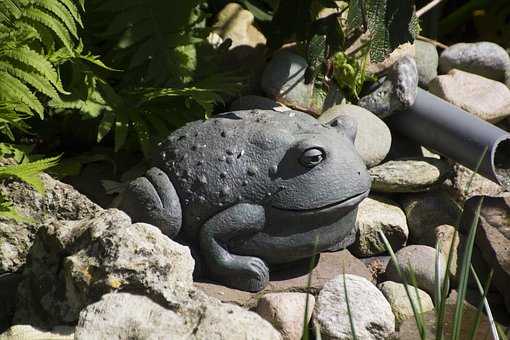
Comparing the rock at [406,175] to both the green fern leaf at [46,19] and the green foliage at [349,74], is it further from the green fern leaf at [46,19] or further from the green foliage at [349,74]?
the green fern leaf at [46,19]

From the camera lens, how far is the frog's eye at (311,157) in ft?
12.4

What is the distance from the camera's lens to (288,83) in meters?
5.16

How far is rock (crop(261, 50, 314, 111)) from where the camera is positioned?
5.15m

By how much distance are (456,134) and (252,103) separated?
3.69ft

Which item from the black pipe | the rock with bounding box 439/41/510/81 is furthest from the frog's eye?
the rock with bounding box 439/41/510/81

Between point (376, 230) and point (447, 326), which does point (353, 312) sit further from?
point (376, 230)

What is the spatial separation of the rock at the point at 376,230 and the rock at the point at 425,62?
1433mm

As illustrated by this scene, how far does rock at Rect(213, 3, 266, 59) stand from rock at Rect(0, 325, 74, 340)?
260 centimetres

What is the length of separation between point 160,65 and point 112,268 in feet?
6.14

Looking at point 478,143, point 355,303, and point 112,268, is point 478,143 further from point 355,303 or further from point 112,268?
point 112,268

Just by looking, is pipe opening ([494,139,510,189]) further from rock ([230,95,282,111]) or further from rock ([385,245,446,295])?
rock ([230,95,282,111])

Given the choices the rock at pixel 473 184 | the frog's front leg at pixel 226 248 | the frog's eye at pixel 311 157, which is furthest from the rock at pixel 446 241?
the frog's front leg at pixel 226 248

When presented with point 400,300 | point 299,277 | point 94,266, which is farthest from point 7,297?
point 400,300

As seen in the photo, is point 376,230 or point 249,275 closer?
point 249,275
